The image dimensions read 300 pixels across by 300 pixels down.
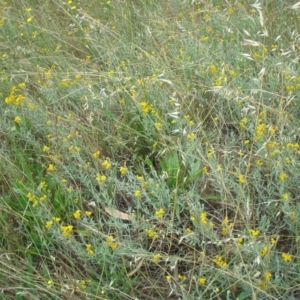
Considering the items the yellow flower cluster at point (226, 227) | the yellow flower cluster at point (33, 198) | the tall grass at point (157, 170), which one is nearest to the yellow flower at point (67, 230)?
the tall grass at point (157, 170)

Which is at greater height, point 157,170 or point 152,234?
point 152,234

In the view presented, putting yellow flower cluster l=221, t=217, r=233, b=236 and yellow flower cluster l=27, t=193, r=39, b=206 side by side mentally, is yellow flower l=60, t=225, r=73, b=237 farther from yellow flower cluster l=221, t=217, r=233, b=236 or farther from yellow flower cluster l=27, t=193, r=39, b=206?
yellow flower cluster l=221, t=217, r=233, b=236

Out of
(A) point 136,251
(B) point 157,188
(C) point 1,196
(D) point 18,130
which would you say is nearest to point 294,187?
(B) point 157,188

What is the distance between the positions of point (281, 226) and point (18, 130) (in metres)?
1.50

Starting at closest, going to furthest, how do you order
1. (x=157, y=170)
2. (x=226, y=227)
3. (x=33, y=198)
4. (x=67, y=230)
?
1. (x=226, y=227)
2. (x=67, y=230)
3. (x=33, y=198)
4. (x=157, y=170)

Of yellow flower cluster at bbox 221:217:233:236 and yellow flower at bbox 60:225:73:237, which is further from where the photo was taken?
yellow flower at bbox 60:225:73:237

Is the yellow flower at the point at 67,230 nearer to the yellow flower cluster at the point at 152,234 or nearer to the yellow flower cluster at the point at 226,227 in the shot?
the yellow flower cluster at the point at 152,234

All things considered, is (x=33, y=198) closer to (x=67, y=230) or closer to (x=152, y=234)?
(x=67, y=230)

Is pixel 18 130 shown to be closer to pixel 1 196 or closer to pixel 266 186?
pixel 1 196

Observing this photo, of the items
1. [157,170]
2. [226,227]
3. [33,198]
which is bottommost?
[157,170]

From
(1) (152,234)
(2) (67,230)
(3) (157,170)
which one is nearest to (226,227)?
(1) (152,234)

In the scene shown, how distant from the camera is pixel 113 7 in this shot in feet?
12.0

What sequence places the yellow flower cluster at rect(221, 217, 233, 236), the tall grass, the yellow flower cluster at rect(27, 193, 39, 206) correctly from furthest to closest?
1. the yellow flower cluster at rect(27, 193, 39, 206)
2. the tall grass
3. the yellow flower cluster at rect(221, 217, 233, 236)

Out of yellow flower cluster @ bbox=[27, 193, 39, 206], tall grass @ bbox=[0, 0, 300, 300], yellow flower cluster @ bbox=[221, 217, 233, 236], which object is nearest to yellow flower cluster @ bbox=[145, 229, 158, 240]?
tall grass @ bbox=[0, 0, 300, 300]
